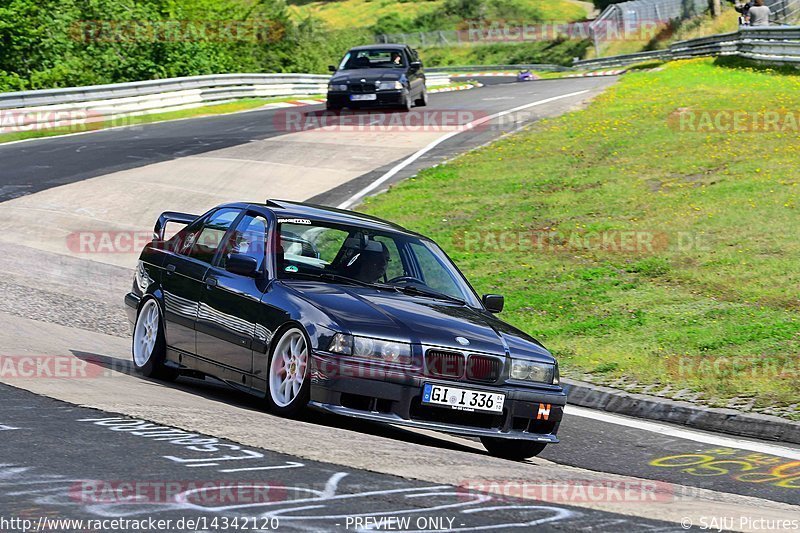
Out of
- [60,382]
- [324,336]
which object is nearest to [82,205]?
[60,382]

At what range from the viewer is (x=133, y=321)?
9.89 metres

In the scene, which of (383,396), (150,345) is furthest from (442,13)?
(383,396)

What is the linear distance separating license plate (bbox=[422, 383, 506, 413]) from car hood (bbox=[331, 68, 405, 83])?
77.4 feet

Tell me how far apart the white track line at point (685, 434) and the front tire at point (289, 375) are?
10.0ft

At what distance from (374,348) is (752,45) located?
1250 inches

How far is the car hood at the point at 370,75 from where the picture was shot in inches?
1201

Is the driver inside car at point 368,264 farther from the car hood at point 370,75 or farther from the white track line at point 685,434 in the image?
the car hood at point 370,75

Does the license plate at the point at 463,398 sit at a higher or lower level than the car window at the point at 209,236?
lower

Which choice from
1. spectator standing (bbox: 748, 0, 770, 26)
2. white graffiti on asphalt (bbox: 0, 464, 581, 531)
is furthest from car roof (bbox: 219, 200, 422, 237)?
spectator standing (bbox: 748, 0, 770, 26)

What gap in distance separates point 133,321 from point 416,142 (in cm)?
1715

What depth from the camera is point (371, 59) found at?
31875 mm

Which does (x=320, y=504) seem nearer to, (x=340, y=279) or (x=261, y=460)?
(x=261, y=460)

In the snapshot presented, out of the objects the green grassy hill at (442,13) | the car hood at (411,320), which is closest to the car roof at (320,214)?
the car hood at (411,320)

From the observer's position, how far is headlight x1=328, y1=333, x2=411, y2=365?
24.1ft
